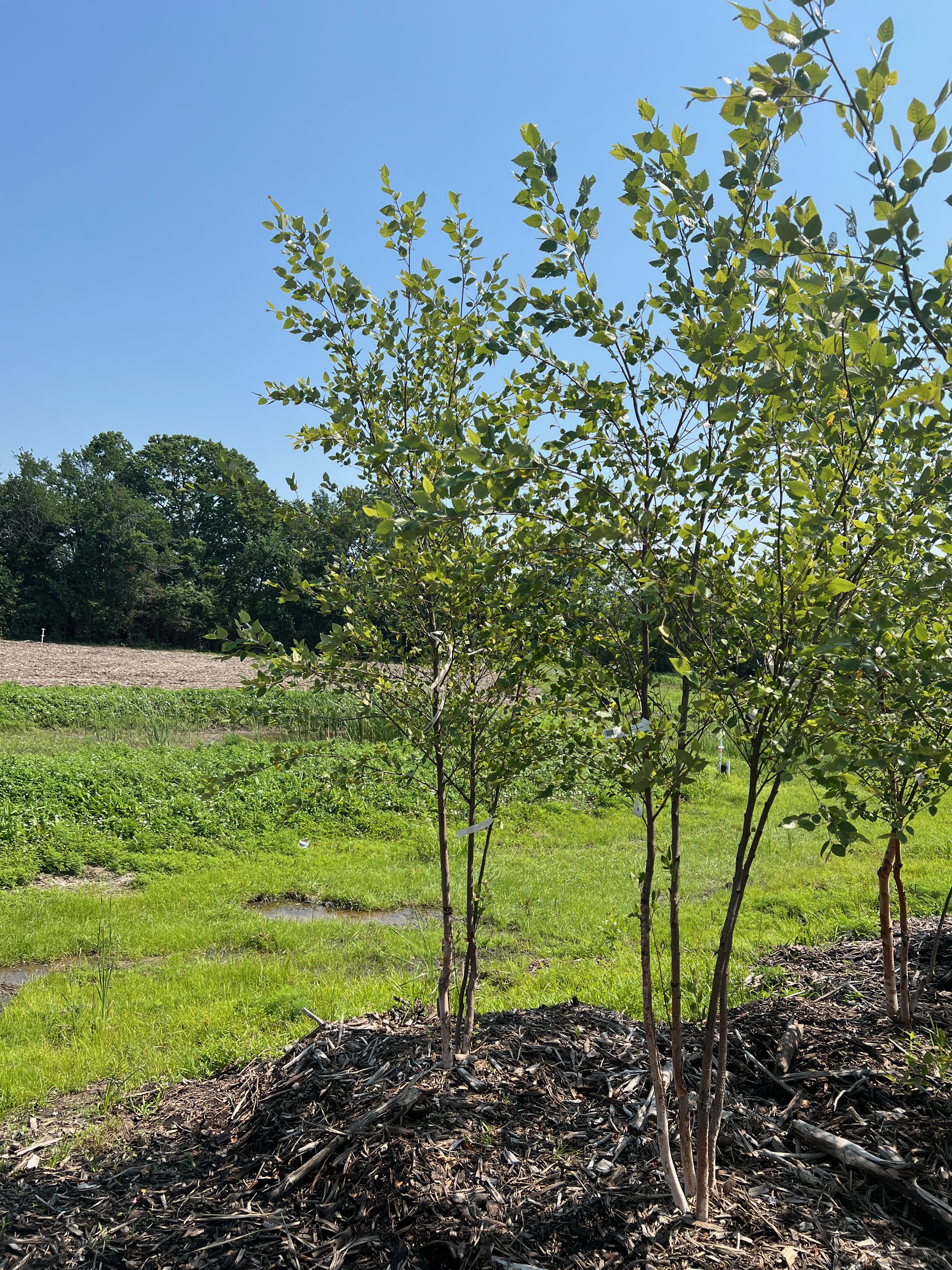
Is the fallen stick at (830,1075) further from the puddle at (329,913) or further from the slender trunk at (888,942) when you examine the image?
the puddle at (329,913)

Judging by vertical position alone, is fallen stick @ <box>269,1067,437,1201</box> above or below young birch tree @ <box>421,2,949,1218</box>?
below

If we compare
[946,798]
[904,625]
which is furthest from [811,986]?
[946,798]

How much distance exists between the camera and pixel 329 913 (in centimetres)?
786

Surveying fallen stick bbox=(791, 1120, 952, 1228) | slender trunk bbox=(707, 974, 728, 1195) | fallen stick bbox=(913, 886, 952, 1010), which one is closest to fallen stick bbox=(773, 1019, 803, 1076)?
fallen stick bbox=(791, 1120, 952, 1228)

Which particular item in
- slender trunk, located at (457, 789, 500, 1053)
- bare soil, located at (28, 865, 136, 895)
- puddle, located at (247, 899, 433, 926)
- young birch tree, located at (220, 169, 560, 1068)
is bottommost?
bare soil, located at (28, 865, 136, 895)

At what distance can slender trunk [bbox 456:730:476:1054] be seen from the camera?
12.2 ft

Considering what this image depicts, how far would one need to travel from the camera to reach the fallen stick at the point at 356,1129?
3.00 metres

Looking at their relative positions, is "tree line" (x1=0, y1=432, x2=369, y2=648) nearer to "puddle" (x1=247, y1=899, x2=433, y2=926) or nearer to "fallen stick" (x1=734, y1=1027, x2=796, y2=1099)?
"puddle" (x1=247, y1=899, x2=433, y2=926)

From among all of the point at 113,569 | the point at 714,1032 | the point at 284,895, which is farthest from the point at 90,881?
the point at 113,569

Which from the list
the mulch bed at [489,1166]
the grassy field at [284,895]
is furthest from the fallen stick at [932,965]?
the grassy field at [284,895]

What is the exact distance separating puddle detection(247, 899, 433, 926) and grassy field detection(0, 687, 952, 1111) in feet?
0.33

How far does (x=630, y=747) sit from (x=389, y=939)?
539 cm

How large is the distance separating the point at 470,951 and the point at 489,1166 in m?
1.01

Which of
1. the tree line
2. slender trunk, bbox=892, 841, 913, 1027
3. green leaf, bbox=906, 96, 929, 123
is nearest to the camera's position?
green leaf, bbox=906, 96, 929, 123
